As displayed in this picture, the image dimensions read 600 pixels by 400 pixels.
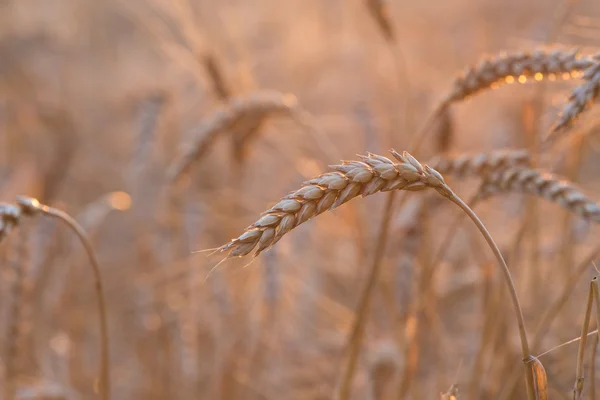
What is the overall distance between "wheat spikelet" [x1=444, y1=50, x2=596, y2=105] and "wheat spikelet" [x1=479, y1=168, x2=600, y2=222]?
0.15 metres

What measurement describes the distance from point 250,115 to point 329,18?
2946mm

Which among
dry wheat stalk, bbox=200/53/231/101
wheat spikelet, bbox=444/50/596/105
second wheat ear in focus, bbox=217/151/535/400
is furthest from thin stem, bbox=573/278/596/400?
dry wheat stalk, bbox=200/53/231/101

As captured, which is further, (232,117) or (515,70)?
(232,117)

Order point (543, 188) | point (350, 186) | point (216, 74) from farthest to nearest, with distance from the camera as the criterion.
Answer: point (216, 74), point (543, 188), point (350, 186)

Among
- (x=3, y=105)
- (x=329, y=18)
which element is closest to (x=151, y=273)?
(x=3, y=105)

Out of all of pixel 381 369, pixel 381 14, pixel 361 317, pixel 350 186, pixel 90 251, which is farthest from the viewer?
pixel 381 14

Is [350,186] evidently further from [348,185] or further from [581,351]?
[581,351]

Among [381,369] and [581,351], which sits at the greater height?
[381,369]

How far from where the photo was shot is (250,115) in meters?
1.46

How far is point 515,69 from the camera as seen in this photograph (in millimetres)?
1041

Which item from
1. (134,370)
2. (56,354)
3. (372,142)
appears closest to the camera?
(56,354)

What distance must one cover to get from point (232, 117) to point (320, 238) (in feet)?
5.71

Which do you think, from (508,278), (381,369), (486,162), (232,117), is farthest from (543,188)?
(232,117)

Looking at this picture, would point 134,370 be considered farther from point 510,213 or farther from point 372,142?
point 510,213
